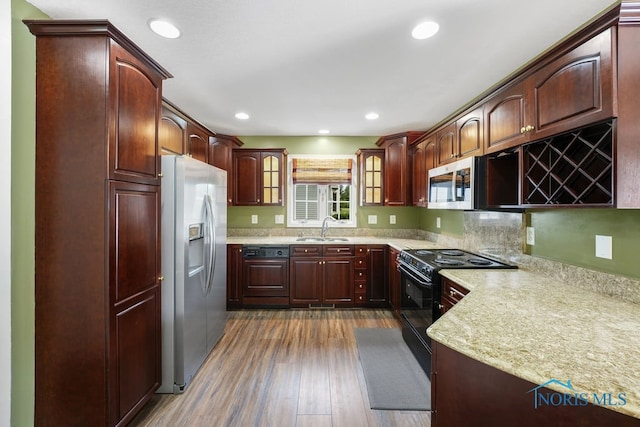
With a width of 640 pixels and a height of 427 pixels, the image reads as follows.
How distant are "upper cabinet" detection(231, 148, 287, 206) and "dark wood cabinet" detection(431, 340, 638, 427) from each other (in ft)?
10.2

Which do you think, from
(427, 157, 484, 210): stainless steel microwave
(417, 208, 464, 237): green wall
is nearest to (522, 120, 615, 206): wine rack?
(427, 157, 484, 210): stainless steel microwave

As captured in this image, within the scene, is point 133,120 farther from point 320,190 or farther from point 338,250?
point 320,190

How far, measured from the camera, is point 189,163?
210cm

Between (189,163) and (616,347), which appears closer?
(616,347)

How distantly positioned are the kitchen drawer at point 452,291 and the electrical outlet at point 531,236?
2.39 ft

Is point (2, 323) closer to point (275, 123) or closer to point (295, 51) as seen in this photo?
point (295, 51)

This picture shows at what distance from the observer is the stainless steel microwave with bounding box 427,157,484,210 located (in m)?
2.24

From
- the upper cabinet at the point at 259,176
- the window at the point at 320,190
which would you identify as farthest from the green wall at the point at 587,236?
the upper cabinet at the point at 259,176

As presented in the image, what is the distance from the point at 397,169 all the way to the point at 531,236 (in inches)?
78.1

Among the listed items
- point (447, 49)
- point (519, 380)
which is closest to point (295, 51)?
point (447, 49)

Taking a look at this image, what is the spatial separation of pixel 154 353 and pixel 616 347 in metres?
2.41

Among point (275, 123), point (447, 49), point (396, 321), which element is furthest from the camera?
point (275, 123)

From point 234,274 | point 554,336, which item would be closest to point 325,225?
point 234,274

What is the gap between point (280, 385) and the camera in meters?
2.16
